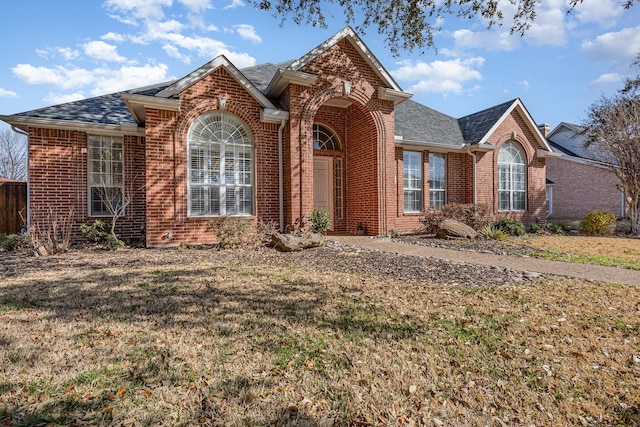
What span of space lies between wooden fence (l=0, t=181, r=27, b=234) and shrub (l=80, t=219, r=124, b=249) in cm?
308

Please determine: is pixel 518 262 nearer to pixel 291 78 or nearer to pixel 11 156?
pixel 291 78

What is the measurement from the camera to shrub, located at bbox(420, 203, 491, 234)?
12406 mm

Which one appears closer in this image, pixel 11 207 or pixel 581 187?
pixel 11 207

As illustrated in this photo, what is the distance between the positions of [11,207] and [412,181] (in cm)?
1388

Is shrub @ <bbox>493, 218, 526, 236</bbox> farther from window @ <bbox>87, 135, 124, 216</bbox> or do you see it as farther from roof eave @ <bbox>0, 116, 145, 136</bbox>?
window @ <bbox>87, 135, 124, 216</bbox>

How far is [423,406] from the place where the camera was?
91.7 inches

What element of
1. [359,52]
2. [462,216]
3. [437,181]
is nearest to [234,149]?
[359,52]

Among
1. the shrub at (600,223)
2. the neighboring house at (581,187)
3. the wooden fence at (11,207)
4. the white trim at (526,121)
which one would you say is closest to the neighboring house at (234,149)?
the wooden fence at (11,207)

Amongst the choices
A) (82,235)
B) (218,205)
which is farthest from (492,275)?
(82,235)

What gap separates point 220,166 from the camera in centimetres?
964

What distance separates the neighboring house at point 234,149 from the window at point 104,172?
0.03 meters

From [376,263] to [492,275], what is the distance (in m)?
2.17

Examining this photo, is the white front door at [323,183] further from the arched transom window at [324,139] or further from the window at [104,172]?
the window at [104,172]

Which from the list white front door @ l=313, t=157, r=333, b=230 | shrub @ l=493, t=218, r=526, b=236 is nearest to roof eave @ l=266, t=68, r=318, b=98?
white front door @ l=313, t=157, r=333, b=230
